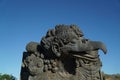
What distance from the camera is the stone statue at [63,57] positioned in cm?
770

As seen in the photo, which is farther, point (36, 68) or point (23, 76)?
point (23, 76)

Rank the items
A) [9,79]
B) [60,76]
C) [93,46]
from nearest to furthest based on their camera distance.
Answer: [93,46] → [60,76] → [9,79]

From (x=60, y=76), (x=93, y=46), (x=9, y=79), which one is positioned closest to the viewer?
(x=93, y=46)

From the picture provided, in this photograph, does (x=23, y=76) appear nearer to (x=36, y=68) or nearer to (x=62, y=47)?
(x=36, y=68)

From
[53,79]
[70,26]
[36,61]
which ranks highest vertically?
[70,26]

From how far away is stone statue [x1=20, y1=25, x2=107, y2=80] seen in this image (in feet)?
25.3

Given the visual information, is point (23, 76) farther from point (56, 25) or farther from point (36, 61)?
point (56, 25)

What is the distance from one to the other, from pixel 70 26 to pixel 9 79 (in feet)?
78.2

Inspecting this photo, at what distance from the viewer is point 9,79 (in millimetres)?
30828

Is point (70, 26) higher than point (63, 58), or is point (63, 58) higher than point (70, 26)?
point (70, 26)

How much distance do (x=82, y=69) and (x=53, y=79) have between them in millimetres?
904

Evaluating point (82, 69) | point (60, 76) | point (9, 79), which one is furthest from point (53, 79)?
point (9, 79)

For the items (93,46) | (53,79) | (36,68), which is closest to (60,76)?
(53,79)

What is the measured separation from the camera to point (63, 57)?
820 centimetres
